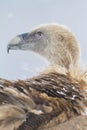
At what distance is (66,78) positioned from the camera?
1.73 m

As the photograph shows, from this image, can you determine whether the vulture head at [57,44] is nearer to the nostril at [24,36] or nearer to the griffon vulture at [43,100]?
the nostril at [24,36]

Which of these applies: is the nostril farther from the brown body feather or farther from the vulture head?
the brown body feather

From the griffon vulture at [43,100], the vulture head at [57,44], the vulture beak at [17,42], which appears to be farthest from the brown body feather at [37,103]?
the vulture beak at [17,42]

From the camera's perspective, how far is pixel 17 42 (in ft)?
10.8

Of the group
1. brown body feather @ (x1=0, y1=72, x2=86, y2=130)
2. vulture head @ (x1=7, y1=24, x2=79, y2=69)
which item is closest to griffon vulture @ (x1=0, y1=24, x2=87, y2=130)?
brown body feather @ (x1=0, y1=72, x2=86, y2=130)

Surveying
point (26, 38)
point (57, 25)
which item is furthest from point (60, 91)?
point (26, 38)

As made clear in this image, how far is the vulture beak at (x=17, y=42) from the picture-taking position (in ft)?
10.5

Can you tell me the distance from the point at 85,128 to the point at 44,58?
1781 mm

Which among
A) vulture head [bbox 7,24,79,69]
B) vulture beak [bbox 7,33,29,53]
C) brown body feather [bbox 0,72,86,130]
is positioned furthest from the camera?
vulture beak [bbox 7,33,29,53]

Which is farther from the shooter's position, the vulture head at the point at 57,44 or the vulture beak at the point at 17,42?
the vulture beak at the point at 17,42

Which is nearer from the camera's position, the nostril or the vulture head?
the vulture head

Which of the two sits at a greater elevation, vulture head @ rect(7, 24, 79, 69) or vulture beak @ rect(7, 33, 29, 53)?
vulture head @ rect(7, 24, 79, 69)

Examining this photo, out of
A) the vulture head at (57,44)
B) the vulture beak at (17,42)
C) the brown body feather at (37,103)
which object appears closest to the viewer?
the brown body feather at (37,103)

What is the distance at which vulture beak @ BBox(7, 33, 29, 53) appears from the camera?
3197 mm
